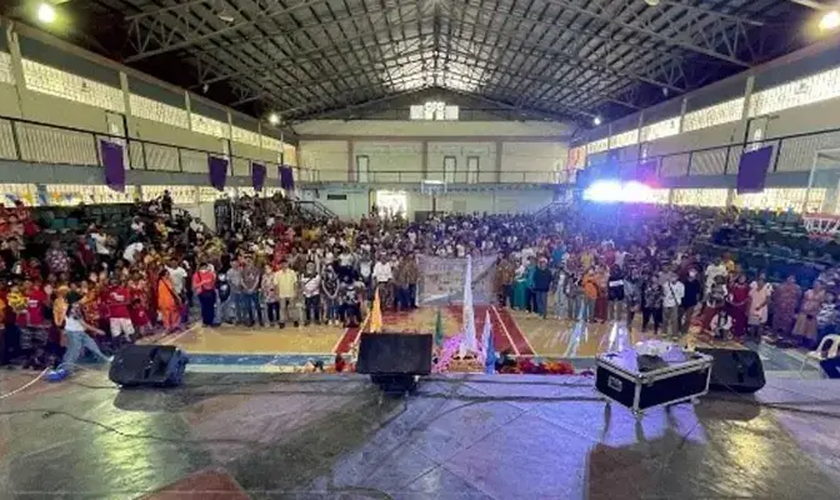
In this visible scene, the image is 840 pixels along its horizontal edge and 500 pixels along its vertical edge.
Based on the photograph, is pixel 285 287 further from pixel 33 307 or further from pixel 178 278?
pixel 33 307

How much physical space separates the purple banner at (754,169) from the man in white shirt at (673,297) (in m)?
4.04

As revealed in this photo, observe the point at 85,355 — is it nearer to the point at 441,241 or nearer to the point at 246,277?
the point at 246,277

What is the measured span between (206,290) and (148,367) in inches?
203

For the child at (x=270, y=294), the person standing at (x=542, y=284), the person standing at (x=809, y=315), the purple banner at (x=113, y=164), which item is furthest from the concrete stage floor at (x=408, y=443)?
the purple banner at (x=113, y=164)

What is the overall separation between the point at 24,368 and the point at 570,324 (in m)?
9.39

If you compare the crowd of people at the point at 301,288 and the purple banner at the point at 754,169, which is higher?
the purple banner at the point at 754,169

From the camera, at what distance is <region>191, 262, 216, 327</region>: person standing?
872 cm

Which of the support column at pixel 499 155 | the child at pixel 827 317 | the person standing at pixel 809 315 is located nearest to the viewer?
the child at pixel 827 317

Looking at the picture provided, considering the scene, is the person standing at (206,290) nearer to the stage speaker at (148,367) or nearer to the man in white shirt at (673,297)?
the stage speaker at (148,367)

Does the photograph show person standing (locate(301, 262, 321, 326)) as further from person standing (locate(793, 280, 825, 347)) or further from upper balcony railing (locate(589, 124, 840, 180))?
upper balcony railing (locate(589, 124, 840, 180))

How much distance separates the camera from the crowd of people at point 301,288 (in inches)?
254

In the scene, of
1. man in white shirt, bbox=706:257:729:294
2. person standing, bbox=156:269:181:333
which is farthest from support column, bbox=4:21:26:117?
man in white shirt, bbox=706:257:729:294

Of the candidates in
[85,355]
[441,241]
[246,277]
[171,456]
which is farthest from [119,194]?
[171,456]

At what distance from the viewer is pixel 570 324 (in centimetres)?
973
